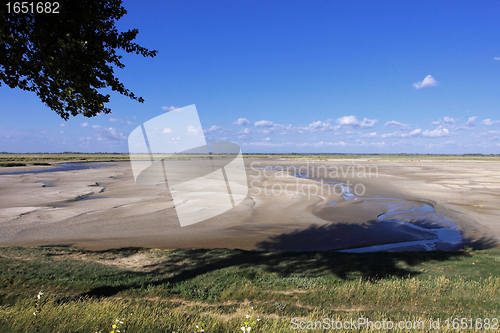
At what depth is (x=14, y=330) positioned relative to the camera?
4.33 metres

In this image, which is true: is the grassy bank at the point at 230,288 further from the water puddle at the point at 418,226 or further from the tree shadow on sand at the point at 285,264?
the water puddle at the point at 418,226

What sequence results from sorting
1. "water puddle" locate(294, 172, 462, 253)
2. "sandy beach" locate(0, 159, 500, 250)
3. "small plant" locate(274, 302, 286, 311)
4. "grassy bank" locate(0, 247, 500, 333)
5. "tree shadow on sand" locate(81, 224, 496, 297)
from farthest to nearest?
1. "sandy beach" locate(0, 159, 500, 250)
2. "water puddle" locate(294, 172, 462, 253)
3. "tree shadow on sand" locate(81, 224, 496, 297)
4. "small plant" locate(274, 302, 286, 311)
5. "grassy bank" locate(0, 247, 500, 333)

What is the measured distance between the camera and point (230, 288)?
7418 millimetres

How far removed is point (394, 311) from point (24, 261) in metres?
10.8

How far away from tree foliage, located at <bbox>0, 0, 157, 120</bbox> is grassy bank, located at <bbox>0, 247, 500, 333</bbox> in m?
4.65

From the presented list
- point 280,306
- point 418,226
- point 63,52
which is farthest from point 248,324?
point 418,226

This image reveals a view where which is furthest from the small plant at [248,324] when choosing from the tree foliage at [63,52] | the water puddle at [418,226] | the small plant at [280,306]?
the water puddle at [418,226]

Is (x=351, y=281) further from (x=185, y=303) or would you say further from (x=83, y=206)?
(x=83, y=206)

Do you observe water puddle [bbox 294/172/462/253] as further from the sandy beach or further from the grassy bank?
the grassy bank

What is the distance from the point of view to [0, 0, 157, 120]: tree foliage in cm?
627

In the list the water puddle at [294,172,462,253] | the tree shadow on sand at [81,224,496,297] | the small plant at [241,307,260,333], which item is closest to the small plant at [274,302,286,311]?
the small plant at [241,307,260,333]

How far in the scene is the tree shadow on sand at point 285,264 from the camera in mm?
8234

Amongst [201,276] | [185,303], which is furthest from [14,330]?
[201,276]

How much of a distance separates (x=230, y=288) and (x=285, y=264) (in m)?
2.45
